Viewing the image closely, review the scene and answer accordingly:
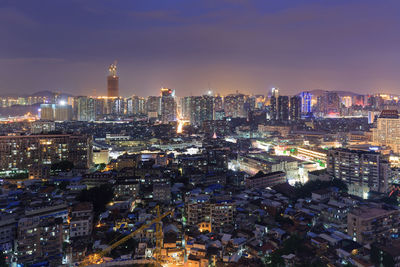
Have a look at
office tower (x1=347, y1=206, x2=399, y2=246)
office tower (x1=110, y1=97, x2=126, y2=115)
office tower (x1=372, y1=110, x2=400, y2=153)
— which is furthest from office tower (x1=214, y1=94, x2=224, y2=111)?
office tower (x1=347, y1=206, x2=399, y2=246)

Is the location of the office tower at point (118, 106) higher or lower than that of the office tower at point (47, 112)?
higher

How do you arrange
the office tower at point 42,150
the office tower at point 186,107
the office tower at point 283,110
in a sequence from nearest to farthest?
the office tower at point 42,150 → the office tower at point 283,110 → the office tower at point 186,107

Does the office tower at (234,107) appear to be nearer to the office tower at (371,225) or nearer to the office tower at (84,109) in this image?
the office tower at (84,109)

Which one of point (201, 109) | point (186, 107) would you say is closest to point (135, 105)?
point (186, 107)

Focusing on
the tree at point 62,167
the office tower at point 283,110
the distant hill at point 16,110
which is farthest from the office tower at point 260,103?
the tree at point 62,167

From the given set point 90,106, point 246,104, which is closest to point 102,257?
point 90,106

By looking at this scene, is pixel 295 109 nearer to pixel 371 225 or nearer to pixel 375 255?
pixel 371 225
